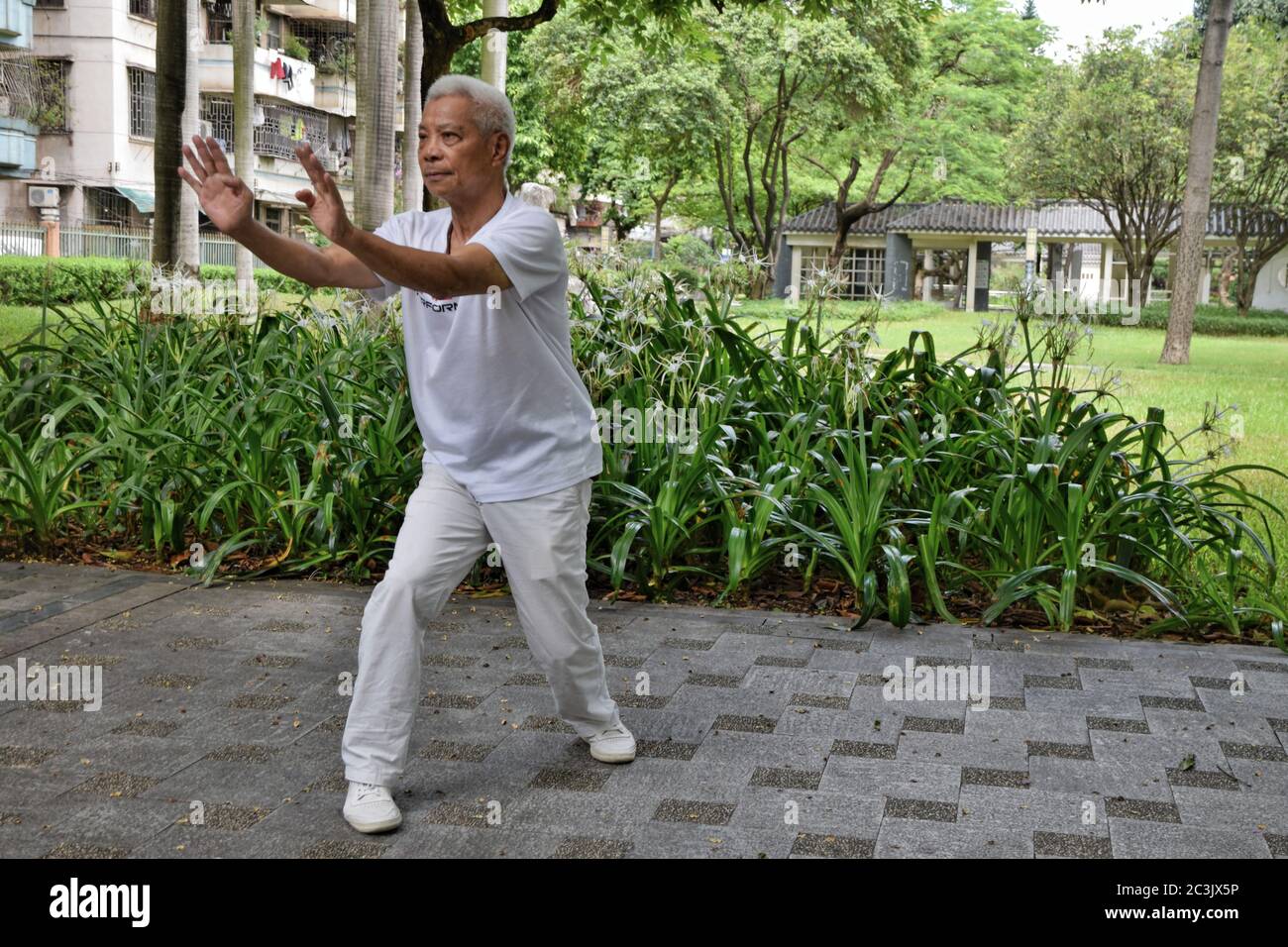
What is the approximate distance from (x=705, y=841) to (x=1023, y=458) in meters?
2.94

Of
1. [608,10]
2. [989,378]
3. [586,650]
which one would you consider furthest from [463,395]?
[608,10]

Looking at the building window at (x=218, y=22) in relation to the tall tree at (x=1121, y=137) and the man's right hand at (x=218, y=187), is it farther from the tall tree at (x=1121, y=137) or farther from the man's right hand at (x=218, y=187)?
the man's right hand at (x=218, y=187)

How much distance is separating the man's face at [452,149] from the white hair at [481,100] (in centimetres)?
1

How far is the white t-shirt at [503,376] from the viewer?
3137 mm

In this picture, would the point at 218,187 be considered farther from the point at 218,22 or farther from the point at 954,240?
the point at 954,240

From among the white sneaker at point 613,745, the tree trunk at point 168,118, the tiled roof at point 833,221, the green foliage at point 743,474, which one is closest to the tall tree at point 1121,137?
the tiled roof at point 833,221

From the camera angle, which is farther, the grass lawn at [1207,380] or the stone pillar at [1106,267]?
the stone pillar at [1106,267]

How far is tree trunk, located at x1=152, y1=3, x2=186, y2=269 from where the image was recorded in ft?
33.0

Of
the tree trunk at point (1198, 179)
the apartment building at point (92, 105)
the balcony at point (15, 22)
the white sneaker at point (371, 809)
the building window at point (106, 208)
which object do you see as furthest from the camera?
the building window at point (106, 208)

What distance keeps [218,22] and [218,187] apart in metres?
36.7

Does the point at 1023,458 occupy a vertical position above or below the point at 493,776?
→ above

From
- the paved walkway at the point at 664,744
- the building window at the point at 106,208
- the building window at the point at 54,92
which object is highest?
the building window at the point at 54,92

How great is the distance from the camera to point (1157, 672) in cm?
443
